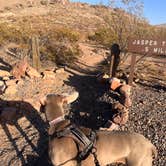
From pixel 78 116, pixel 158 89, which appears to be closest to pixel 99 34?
pixel 158 89

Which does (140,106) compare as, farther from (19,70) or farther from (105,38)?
(105,38)

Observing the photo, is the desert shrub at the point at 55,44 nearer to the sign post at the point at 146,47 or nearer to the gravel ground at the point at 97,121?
the gravel ground at the point at 97,121

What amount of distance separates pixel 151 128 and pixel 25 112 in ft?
12.1

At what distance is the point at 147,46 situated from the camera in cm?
1199

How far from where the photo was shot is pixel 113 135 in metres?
6.27

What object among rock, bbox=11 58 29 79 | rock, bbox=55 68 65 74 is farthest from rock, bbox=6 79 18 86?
rock, bbox=55 68 65 74

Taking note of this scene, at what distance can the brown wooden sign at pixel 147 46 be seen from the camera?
38.5 feet

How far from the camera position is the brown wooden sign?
11.7 metres

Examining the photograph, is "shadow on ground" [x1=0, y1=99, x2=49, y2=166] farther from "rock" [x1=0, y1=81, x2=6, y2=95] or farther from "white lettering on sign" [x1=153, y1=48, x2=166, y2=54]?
"white lettering on sign" [x1=153, y1=48, x2=166, y2=54]

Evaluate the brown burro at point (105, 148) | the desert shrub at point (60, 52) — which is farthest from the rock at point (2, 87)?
the brown burro at point (105, 148)

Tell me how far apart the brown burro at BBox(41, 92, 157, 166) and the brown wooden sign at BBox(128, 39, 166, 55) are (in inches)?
235

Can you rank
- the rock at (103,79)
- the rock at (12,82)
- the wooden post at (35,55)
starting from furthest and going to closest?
the wooden post at (35,55), the rock at (12,82), the rock at (103,79)

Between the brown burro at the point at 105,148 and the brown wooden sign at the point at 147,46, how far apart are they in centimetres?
596

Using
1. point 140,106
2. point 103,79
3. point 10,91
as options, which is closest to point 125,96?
point 140,106
